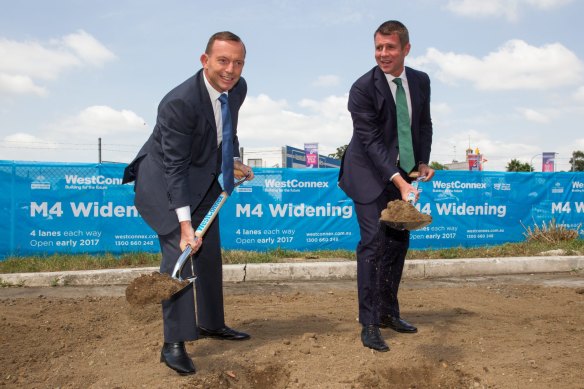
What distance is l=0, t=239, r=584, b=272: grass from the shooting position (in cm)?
760

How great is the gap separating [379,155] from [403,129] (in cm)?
29

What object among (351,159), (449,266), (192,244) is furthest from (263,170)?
(192,244)

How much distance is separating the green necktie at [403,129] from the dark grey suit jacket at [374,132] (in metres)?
0.03

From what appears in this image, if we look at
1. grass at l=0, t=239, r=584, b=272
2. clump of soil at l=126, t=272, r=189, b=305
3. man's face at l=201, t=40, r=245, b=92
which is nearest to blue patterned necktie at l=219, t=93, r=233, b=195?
man's face at l=201, t=40, r=245, b=92

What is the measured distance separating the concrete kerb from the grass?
1.66 ft

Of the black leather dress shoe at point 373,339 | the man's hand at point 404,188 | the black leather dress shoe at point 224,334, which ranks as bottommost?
the black leather dress shoe at point 224,334

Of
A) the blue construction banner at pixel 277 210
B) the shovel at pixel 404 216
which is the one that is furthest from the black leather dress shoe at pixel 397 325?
the blue construction banner at pixel 277 210

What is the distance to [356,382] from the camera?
3.04 m

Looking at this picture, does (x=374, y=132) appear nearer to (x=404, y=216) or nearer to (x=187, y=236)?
(x=404, y=216)

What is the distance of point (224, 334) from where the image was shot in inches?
149

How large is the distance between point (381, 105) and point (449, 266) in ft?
15.1

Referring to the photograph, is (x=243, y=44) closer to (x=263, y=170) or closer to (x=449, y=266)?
(x=449, y=266)

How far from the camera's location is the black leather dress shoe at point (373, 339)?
11.4ft

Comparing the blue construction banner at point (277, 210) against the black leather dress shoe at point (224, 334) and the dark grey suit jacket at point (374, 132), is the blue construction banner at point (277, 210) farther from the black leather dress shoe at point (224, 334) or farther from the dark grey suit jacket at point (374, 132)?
the dark grey suit jacket at point (374, 132)
